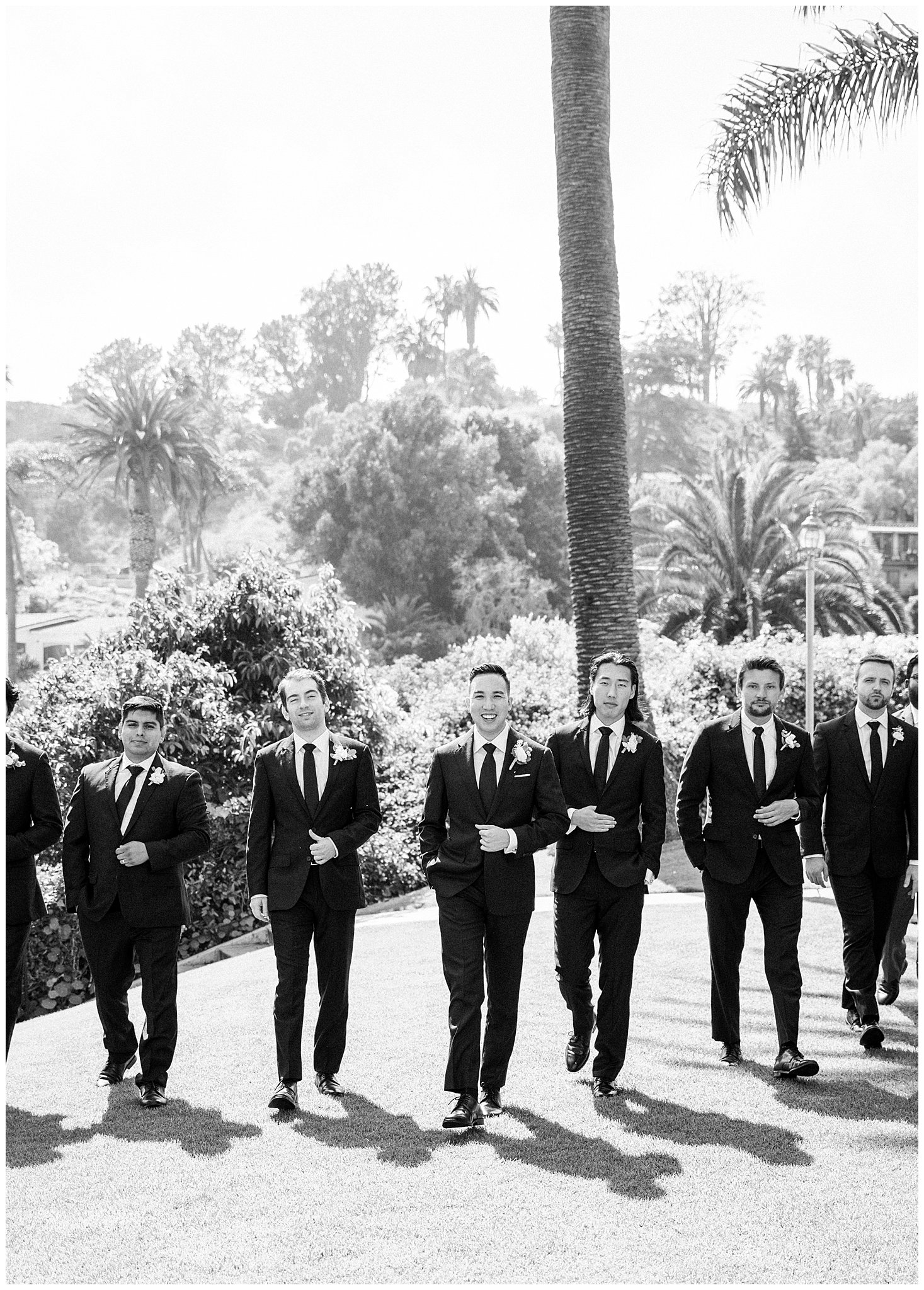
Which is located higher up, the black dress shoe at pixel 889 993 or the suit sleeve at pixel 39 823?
the suit sleeve at pixel 39 823

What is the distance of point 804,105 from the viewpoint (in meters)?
13.8

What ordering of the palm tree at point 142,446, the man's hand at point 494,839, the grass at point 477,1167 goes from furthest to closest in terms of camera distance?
the palm tree at point 142,446 → the man's hand at point 494,839 → the grass at point 477,1167

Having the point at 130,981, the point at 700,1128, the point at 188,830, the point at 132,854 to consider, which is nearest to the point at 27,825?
the point at 132,854

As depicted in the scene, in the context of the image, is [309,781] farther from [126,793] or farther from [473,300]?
[473,300]

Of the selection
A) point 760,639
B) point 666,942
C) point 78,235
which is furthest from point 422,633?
point 78,235

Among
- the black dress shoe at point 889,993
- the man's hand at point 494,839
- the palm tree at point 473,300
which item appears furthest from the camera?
the palm tree at point 473,300

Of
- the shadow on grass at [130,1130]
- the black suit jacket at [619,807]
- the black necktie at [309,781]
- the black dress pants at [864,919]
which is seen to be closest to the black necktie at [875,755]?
the black dress pants at [864,919]

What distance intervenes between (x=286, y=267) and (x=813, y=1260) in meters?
96.1

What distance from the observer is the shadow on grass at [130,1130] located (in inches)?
218

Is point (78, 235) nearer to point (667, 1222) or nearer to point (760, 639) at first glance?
point (760, 639)

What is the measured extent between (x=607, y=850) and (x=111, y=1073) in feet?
8.98

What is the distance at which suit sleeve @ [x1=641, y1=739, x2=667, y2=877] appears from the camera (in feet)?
20.6

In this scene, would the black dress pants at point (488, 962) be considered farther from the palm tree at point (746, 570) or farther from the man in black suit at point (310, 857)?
the palm tree at point (746, 570)

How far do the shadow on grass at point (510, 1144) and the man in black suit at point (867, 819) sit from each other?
2157 millimetres
